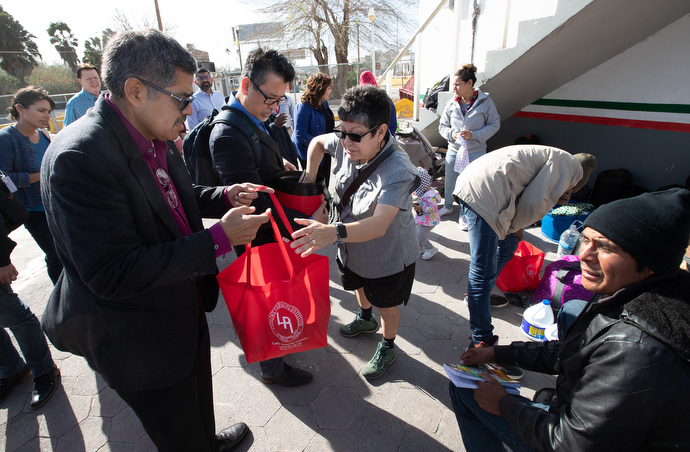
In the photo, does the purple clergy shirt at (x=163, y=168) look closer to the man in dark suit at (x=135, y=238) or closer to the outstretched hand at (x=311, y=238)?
the man in dark suit at (x=135, y=238)

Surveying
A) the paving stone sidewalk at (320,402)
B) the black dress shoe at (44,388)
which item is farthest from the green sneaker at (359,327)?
the black dress shoe at (44,388)

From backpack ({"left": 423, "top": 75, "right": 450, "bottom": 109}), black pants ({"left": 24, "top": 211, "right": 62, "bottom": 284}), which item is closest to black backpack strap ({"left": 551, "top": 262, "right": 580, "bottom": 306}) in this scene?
backpack ({"left": 423, "top": 75, "right": 450, "bottom": 109})

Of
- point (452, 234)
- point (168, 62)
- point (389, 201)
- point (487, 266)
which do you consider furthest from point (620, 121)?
point (168, 62)

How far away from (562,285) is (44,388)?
13.1 feet

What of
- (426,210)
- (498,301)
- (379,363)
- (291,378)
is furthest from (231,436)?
(426,210)

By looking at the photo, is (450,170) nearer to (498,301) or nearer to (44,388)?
(498,301)

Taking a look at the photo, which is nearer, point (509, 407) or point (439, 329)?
point (509, 407)

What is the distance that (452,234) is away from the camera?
4.88 m

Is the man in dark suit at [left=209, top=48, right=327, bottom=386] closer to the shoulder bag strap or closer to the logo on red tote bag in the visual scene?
the shoulder bag strap

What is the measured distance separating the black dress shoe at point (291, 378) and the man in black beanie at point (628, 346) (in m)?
1.43

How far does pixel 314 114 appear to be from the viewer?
4.34 metres

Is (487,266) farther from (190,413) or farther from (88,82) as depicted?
(88,82)

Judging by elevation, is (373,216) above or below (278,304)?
above

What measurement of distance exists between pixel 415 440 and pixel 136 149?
2098mm
